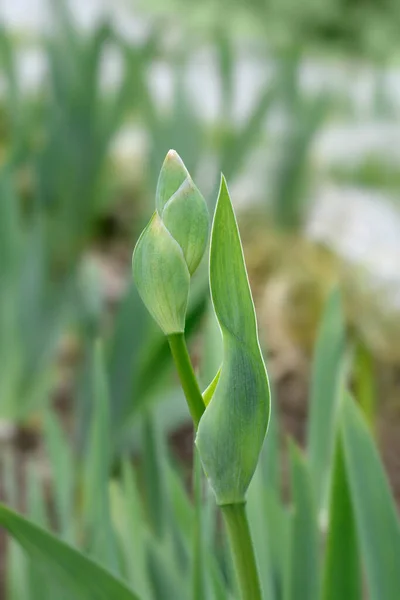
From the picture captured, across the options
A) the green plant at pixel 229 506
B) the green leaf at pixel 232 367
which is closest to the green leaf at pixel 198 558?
the green plant at pixel 229 506

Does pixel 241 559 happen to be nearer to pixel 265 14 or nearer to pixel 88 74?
pixel 88 74

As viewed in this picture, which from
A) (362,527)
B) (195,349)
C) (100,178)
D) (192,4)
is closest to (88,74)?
(100,178)

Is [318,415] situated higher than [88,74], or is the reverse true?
[88,74]

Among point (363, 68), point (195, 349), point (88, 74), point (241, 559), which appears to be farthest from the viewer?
point (363, 68)

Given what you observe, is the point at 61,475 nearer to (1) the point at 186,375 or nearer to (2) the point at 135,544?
(2) the point at 135,544

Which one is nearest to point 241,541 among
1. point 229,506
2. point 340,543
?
point 229,506

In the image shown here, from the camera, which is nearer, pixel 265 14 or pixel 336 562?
pixel 336 562

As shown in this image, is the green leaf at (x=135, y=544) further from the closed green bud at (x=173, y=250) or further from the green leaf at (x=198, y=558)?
the closed green bud at (x=173, y=250)

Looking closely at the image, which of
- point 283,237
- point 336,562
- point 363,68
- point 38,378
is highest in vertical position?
point 363,68
